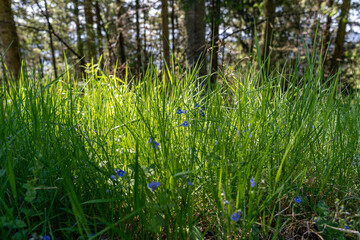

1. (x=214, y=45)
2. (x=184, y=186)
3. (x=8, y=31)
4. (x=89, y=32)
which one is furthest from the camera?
(x=89, y=32)

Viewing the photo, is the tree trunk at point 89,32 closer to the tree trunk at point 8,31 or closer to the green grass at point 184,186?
the tree trunk at point 8,31

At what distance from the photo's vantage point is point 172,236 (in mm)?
1118

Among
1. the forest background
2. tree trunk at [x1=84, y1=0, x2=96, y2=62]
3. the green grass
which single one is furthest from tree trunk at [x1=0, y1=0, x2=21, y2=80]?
the green grass

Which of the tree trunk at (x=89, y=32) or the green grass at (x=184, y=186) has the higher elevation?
the tree trunk at (x=89, y=32)

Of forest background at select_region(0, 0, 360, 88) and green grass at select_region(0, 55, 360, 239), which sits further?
forest background at select_region(0, 0, 360, 88)

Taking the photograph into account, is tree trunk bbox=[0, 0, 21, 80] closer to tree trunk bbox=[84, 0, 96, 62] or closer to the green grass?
tree trunk bbox=[84, 0, 96, 62]

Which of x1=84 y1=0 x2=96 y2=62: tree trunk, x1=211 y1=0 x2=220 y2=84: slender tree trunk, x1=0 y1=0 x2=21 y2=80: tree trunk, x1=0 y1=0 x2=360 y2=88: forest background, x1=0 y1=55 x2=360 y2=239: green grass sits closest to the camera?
x1=0 y1=55 x2=360 y2=239: green grass

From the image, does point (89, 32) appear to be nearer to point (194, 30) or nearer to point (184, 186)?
point (194, 30)

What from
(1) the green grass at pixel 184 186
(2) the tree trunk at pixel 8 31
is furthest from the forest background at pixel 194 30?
(1) the green grass at pixel 184 186

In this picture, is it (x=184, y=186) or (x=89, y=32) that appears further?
(x=89, y=32)

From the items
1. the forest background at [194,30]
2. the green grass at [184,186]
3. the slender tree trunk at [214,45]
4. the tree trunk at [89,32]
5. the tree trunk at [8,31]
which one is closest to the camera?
the green grass at [184,186]

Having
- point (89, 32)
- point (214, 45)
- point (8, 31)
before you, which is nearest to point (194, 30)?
point (214, 45)

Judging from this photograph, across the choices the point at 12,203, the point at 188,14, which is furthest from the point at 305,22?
the point at 12,203

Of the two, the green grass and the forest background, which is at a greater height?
the forest background
